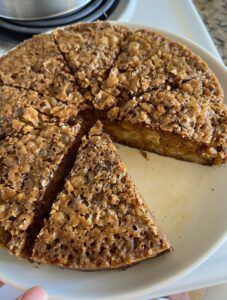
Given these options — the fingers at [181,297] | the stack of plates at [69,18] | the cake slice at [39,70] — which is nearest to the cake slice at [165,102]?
the cake slice at [39,70]

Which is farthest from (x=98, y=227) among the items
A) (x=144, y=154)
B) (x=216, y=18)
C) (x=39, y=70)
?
(x=216, y=18)

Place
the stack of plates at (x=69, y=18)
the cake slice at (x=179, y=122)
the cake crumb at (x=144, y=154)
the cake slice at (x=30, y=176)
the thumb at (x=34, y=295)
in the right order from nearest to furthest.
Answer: the thumb at (x=34, y=295), the cake slice at (x=30, y=176), the cake slice at (x=179, y=122), the cake crumb at (x=144, y=154), the stack of plates at (x=69, y=18)

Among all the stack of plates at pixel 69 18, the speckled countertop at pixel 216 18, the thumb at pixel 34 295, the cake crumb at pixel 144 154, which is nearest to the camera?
the thumb at pixel 34 295

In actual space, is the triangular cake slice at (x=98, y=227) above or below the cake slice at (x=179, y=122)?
below

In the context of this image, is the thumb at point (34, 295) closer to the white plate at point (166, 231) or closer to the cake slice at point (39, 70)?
the white plate at point (166, 231)

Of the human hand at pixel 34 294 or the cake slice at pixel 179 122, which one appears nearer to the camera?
the human hand at pixel 34 294

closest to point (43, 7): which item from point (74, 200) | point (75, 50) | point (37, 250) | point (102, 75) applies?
point (75, 50)

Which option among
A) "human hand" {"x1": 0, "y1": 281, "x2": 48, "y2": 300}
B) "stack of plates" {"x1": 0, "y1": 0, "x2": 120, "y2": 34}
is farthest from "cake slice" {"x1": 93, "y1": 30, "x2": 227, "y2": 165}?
"human hand" {"x1": 0, "y1": 281, "x2": 48, "y2": 300}
